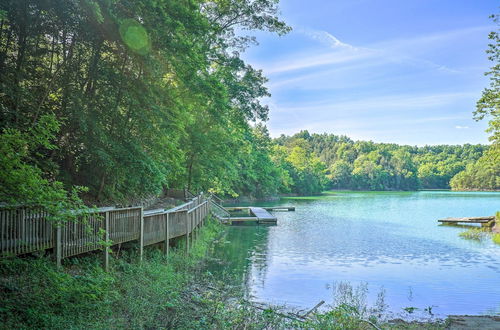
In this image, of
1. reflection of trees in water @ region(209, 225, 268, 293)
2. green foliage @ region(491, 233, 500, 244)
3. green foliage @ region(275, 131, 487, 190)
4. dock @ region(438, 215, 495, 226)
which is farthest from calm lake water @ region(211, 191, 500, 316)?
green foliage @ region(275, 131, 487, 190)

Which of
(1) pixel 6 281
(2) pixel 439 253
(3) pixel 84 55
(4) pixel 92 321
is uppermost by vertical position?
(3) pixel 84 55

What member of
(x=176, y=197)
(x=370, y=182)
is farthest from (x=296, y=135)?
(x=176, y=197)

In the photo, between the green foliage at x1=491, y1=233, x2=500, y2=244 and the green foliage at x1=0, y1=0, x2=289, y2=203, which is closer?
the green foliage at x1=0, y1=0, x2=289, y2=203

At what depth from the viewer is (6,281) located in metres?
6.08

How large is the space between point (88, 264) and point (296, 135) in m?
180

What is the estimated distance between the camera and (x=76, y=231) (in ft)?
26.5

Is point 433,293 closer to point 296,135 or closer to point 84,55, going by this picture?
point 84,55

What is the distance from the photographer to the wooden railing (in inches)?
256

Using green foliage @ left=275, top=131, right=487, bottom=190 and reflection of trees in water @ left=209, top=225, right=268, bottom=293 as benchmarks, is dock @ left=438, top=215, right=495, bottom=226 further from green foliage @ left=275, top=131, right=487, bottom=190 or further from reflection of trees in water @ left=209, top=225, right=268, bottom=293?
green foliage @ left=275, top=131, right=487, bottom=190

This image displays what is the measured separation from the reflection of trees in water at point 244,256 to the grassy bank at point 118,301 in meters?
3.39

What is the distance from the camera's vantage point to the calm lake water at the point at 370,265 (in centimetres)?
1202

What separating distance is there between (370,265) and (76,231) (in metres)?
12.8

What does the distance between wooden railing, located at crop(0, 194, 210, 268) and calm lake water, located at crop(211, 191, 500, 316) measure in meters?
3.66

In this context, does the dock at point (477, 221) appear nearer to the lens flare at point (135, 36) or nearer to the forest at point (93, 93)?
the forest at point (93, 93)
